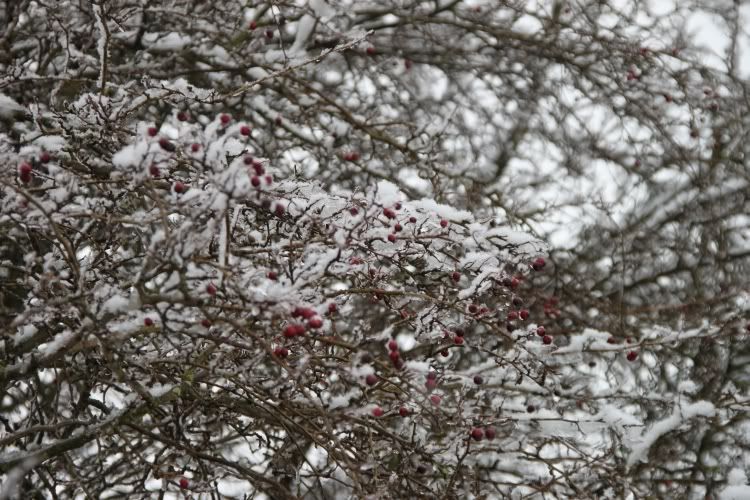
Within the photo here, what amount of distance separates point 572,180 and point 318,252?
433 centimetres

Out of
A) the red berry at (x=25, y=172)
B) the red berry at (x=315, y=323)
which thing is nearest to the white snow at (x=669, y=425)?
the red berry at (x=315, y=323)

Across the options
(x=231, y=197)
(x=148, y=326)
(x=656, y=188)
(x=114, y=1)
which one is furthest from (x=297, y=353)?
(x=656, y=188)

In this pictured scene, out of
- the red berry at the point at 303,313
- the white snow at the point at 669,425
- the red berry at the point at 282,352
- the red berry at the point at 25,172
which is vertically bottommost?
the red berry at the point at 303,313

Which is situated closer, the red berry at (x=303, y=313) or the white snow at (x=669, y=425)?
the red berry at (x=303, y=313)

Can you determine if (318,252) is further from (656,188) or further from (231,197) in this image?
(656,188)

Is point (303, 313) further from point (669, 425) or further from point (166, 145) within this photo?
point (669, 425)

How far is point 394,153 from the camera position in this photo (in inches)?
206

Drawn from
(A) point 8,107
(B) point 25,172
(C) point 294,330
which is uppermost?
(A) point 8,107

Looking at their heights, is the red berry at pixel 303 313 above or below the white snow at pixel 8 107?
below

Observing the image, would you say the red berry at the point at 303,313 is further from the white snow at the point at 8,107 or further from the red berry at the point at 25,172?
the white snow at the point at 8,107

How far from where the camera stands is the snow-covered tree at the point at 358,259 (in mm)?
2336

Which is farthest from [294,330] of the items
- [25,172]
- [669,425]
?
[669,425]

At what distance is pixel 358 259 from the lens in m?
2.68

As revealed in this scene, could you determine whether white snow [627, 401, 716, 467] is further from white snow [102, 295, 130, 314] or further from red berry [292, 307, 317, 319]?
white snow [102, 295, 130, 314]
